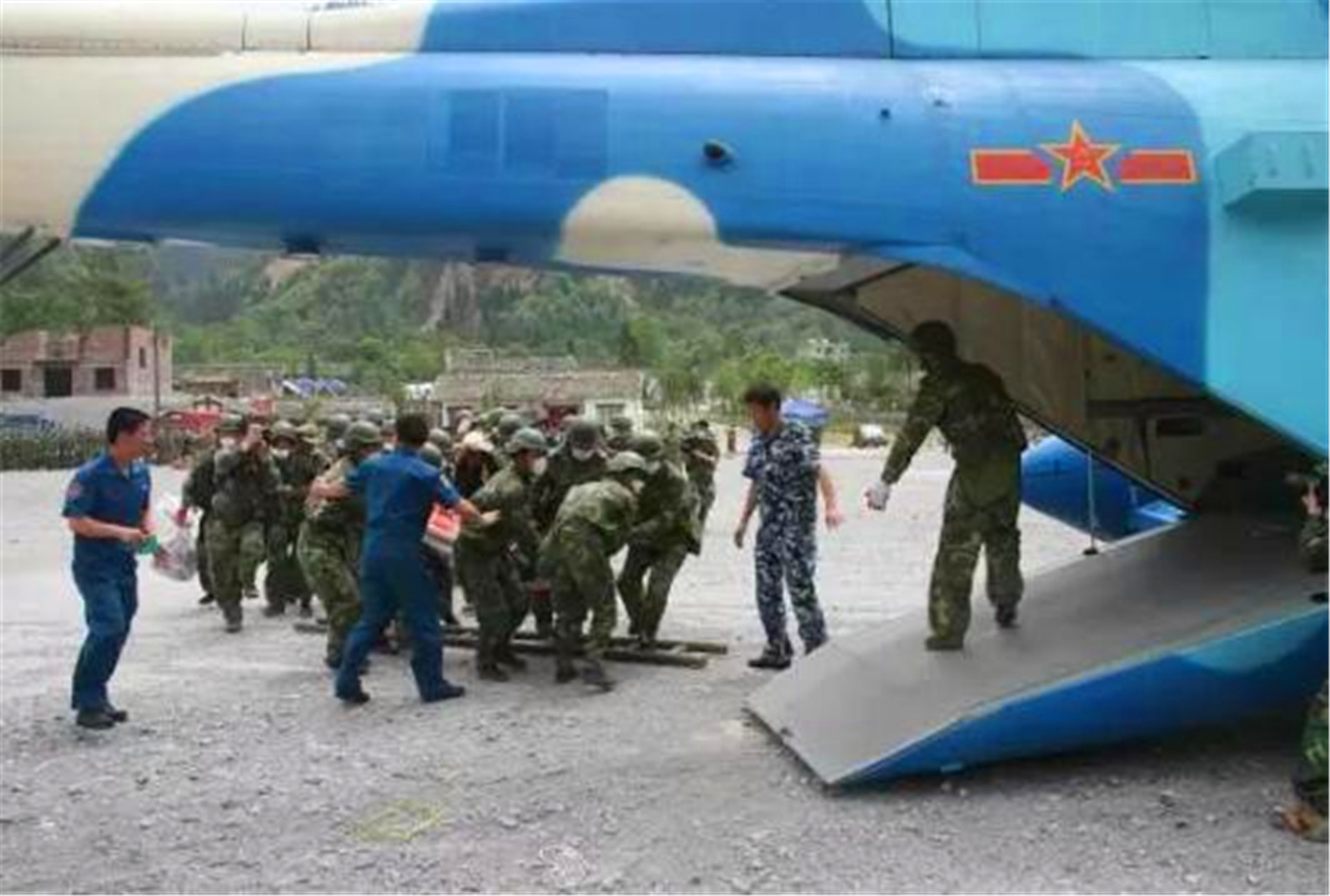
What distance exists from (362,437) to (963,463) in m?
3.61

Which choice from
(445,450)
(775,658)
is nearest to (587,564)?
(775,658)

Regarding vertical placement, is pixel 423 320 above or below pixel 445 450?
above

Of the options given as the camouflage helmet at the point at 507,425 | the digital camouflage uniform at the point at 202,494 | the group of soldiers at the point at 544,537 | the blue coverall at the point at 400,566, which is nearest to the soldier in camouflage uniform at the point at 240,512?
the digital camouflage uniform at the point at 202,494

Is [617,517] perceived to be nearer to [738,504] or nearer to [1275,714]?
[1275,714]

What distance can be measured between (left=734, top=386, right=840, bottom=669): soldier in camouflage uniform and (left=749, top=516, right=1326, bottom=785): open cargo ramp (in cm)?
117

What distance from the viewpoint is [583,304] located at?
108m

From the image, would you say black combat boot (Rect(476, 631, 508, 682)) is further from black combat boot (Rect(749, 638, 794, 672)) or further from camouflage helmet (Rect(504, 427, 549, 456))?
black combat boot (Rect(749, 638, 794, 672))

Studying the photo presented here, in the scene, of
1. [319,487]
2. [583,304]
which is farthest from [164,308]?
[319,487]

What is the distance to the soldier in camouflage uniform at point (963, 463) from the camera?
5836 mm

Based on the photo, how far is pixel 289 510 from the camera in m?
10.1

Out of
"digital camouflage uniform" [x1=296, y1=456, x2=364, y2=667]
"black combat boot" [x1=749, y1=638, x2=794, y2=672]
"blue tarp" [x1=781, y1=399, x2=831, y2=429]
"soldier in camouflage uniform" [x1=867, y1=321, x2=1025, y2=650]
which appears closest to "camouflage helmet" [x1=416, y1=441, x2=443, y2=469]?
"digital camouflage uniform" [x1=296, y1=456, x2=364, y2=667]

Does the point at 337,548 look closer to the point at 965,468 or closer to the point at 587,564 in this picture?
the point at 587,564

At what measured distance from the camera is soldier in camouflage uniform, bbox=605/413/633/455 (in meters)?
8.35

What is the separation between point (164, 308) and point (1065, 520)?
429ft
